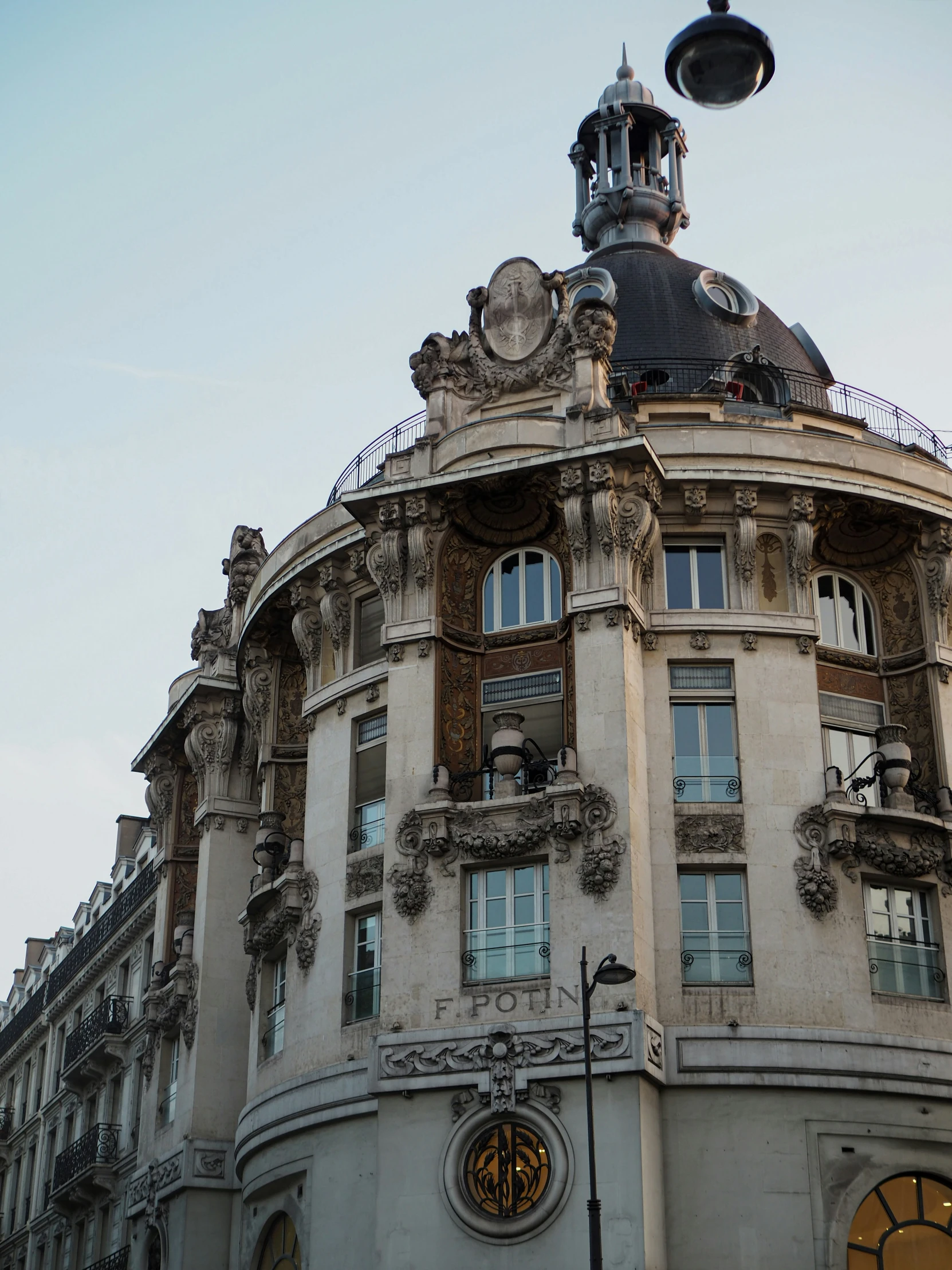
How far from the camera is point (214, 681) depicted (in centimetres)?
4244

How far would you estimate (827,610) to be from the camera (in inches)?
1421

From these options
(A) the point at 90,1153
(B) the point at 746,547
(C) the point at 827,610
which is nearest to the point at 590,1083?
(B) the point at 746,547

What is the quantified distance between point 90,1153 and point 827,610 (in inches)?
974

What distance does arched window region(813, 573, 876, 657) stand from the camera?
35906 mm

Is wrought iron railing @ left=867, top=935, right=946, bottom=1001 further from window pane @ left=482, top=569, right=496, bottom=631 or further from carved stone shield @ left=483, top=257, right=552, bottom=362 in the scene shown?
carved stone shield @ left=483, top=257, right=552, bottom=362

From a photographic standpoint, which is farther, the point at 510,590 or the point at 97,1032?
the point at 97,1032

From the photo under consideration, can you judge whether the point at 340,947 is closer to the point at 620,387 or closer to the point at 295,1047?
the point at 295,1047

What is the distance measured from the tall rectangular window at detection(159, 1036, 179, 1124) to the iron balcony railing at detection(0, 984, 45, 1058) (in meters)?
21.0

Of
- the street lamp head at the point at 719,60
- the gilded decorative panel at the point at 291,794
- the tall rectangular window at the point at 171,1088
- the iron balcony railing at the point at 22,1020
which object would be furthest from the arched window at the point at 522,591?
the iron balcony railing at the point at 22,1020

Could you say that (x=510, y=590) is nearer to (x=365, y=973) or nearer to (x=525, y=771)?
(x=525, y=771)

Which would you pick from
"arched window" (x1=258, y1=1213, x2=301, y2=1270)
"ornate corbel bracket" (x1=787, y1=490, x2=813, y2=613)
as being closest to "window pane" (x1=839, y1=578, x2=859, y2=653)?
"ornate corbel bracket" (x1=787, y1=490, x2=813, y2=613)

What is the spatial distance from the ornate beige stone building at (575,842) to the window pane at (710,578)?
3.2 inches

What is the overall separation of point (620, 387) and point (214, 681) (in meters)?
11.9

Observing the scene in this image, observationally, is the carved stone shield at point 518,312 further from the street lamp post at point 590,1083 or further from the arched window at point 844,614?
the street lamp post at point 590,1083
